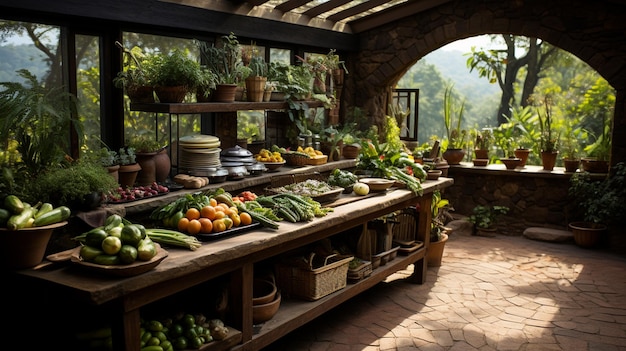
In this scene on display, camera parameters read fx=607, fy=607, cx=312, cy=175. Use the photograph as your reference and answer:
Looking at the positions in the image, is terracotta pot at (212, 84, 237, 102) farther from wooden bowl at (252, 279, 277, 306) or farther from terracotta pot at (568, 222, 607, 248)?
terracotta pot at (568, 222, 607, 248)

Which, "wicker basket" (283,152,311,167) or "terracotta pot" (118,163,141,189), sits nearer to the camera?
"terracotta pot" (118,163,141,189)

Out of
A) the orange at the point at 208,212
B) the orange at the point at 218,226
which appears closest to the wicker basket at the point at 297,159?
the orange at the point at 208,212

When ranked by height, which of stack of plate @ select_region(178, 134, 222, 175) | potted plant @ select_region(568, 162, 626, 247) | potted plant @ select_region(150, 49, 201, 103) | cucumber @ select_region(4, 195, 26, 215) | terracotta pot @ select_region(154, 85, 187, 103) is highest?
potted plant @ select_region(150, 49, 201, 103)

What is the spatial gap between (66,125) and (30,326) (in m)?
1.39

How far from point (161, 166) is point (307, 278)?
1629mm

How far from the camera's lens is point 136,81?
5.32m

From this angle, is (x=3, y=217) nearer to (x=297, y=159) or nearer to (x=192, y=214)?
(x=192, y=214)

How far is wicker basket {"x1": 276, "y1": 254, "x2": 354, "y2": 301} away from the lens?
5086 millimetres

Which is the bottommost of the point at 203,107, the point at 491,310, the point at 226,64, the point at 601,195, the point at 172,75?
the point at 491,310

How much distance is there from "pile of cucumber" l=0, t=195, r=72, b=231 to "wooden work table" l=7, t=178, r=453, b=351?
0.92 feet

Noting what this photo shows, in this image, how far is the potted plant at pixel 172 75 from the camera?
17.3 ft

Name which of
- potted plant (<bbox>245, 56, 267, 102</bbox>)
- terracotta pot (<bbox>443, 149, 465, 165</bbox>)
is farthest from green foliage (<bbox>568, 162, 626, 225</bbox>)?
potted plant (<bbox>245, 56, 267, 102</bbox>)

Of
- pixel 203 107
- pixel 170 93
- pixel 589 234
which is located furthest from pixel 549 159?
pixel 170 93

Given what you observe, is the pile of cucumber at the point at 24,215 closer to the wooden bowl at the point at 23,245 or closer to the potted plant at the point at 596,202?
the wooden bowl at the point at 23,245
